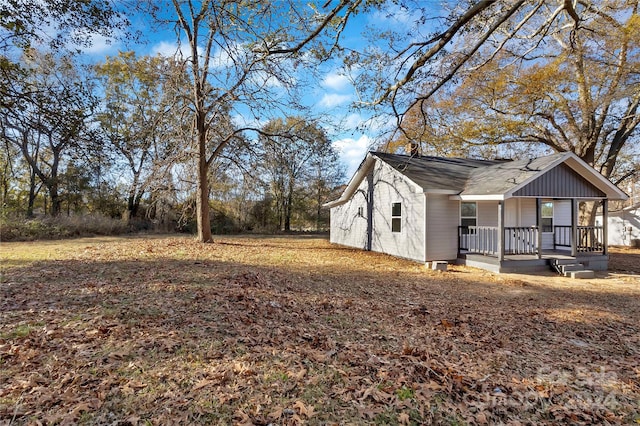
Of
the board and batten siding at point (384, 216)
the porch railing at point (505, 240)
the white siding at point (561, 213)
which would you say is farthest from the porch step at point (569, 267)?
the board and batten siding at point (384, 216)

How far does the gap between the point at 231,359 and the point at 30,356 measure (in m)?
2.00

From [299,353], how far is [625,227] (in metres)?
24.6

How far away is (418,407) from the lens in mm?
2779

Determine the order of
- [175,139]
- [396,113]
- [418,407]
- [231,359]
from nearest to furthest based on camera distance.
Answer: [418,407] < [231,359] < [396,113] < [175,139]

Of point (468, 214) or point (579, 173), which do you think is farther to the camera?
point (468, 214)

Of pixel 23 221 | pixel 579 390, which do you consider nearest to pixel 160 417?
pixel 579 390

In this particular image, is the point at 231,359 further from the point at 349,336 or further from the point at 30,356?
the point at 30,356

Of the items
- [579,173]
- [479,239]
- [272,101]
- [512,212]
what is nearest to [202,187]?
[272,101]

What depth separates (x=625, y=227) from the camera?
64.5 feet

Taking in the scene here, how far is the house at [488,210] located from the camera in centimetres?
1027

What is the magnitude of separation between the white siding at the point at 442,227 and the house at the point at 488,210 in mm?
34

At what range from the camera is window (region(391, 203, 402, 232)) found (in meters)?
12.5

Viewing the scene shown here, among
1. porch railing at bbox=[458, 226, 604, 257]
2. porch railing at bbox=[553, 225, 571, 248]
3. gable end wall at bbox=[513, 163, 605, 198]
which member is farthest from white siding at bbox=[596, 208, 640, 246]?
gable end wall at bbox=[513, 163, 605, 198]

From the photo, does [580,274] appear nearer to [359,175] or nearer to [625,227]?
[359,175]
